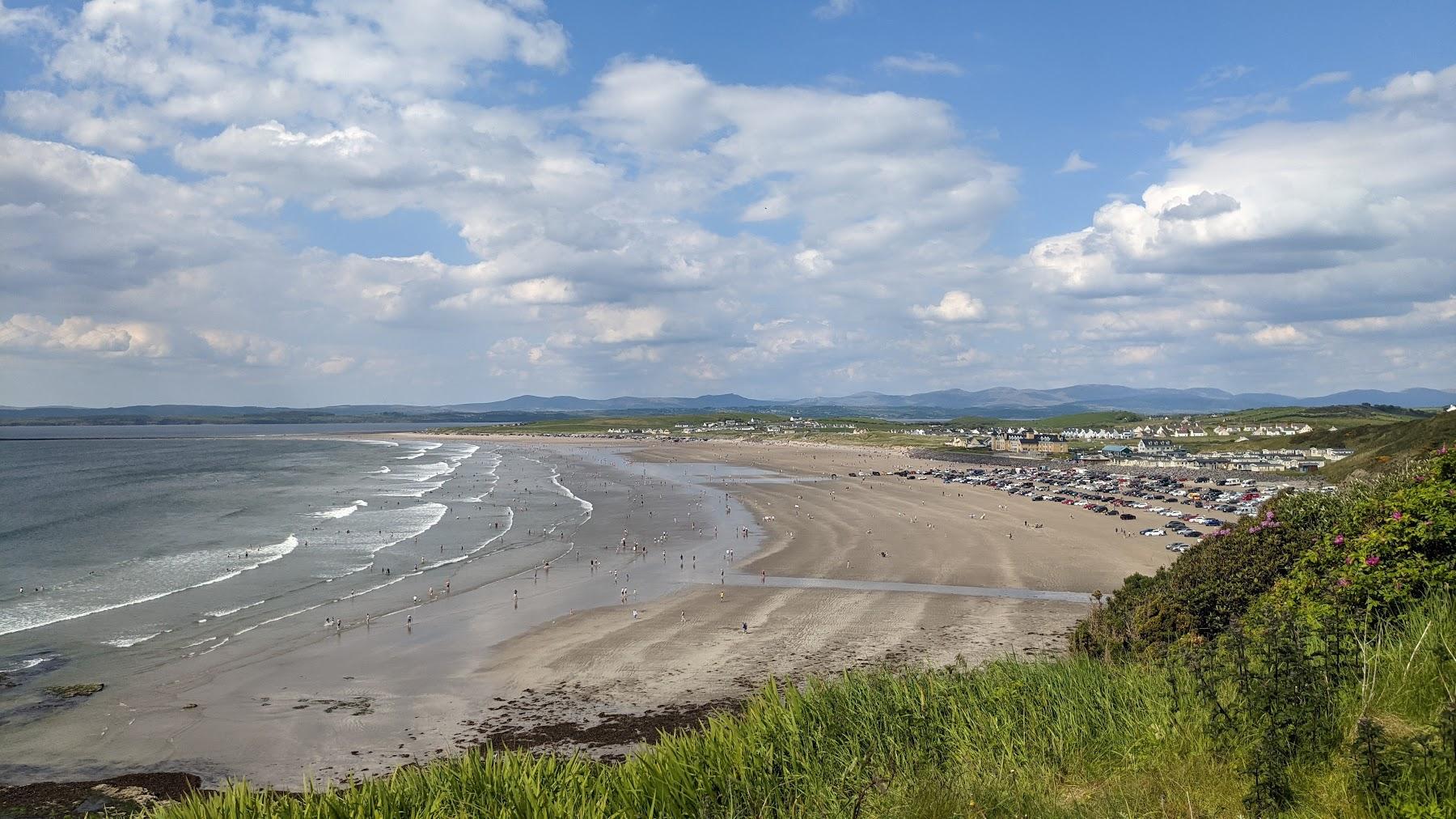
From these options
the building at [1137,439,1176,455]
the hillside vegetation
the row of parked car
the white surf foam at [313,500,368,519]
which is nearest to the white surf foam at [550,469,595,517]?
the white surf foam at [313,500,368,519]

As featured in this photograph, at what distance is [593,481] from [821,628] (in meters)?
63.7

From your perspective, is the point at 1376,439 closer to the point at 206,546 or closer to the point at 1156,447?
the point at 1156,447

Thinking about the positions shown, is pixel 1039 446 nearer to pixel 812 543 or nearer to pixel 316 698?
pixel 812 543

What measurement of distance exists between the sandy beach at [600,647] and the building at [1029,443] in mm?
91953

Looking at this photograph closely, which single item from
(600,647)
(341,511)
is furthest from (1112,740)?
(341,511)

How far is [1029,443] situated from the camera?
15162 centimetres

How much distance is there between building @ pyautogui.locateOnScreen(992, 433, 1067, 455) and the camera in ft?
472

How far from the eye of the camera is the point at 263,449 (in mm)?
149875

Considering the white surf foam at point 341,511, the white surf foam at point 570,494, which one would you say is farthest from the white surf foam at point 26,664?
the white surf foam at point 570,494

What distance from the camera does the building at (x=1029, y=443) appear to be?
472 feet

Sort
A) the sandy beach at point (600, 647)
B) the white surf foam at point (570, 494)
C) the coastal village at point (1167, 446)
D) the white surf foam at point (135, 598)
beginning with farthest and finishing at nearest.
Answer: the coastal village at point (1167, 446) < the white surf foam at point (570, 494) < the white surf foam at point (135, 598) < the sandy beach at point (600, 647)

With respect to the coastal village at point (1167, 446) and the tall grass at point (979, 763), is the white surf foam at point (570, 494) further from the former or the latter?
the coastal village at point (1167, 446)

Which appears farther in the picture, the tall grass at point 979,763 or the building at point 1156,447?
the building at point 1156,447

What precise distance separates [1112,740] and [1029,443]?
153m
